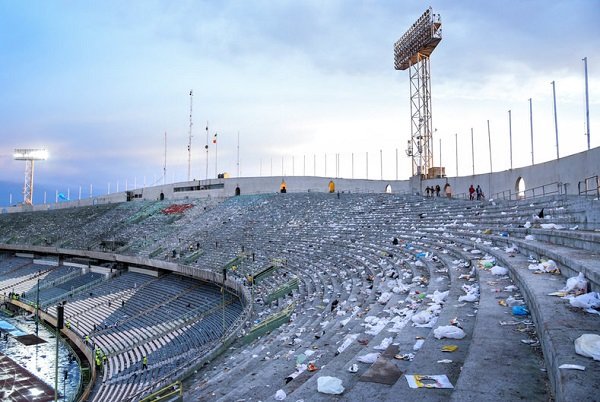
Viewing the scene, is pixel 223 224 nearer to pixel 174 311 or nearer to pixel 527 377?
pixel 174 311

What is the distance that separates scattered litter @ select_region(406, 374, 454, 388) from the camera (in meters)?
3.78

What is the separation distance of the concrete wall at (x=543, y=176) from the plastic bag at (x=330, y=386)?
519 inches

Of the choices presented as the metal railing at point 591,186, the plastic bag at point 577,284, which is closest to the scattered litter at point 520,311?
the plastic bag at point 577,284

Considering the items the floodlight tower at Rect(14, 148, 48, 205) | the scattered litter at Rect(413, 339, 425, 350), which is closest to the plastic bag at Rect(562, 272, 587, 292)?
the scattered litter at Rect(413, 339, 425, 350)

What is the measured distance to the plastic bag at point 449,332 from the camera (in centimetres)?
505

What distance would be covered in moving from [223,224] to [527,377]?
33.8 m

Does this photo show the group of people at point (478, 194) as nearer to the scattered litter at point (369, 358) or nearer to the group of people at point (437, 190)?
the group of people at point (437, 190)

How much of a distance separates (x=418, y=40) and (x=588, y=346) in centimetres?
3708

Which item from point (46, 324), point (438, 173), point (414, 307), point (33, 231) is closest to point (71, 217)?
point (33, 231)

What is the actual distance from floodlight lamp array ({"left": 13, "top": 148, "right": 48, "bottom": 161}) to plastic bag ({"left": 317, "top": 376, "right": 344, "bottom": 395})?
276ft

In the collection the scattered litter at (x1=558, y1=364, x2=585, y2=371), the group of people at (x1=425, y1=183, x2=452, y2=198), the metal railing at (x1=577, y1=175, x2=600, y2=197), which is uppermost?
the group of people at (x1=425, y1=183, x2=452, y2=198)

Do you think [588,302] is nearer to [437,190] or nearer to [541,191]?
[541,191]

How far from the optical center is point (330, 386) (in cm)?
437

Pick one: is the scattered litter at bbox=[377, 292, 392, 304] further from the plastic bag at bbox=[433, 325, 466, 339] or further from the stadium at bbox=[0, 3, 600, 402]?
the plastic bag at bbox=[433, 325, 466, 339]
